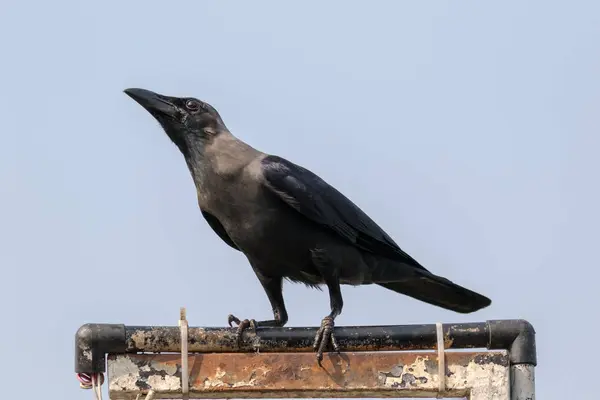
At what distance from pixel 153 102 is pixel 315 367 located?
8.59 ft

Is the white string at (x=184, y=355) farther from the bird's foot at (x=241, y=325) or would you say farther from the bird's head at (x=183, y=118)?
the bird's head at (x=183, y=118)

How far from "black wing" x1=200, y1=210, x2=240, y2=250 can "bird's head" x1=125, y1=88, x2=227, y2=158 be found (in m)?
0.39

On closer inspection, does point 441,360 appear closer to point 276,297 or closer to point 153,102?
point 276,297

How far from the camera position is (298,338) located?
4805 millimetres

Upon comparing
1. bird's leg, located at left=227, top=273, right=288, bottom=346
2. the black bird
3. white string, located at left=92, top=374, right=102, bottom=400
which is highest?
the black bird

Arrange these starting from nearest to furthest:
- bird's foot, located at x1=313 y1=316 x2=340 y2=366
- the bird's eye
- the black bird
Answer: bird's foot, located at x1=313 y1=316 x2=340 y2=366, the black bird, the bird's eye

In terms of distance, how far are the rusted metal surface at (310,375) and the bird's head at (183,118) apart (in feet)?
7.44

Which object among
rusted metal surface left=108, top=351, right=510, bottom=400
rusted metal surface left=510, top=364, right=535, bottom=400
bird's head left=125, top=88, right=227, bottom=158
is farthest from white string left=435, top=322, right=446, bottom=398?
bird's head left=125, top=88, right=227, bottom=158

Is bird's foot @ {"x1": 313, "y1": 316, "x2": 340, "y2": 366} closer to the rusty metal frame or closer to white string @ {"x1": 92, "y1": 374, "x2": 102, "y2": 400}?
the rusty metal frame

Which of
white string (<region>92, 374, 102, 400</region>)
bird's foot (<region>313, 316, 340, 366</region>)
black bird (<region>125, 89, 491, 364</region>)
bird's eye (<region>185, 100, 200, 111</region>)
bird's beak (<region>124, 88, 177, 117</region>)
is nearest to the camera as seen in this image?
white string (<region>92, 374, 102, 400</region>)

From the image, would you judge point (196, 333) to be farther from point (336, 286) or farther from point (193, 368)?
point (336, 286)

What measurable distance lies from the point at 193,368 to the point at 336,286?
6.03 ft

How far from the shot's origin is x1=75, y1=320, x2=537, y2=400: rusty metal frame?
4406 mm

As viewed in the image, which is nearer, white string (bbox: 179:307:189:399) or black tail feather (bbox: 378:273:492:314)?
white string (bbox: 179:307:189:399)
